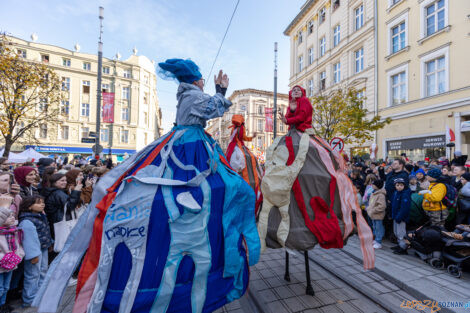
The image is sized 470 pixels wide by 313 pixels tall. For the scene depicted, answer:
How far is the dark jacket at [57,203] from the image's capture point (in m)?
3.69

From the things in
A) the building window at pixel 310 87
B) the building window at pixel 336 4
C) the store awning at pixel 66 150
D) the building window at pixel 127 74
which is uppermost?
the building window at pixel 336 4

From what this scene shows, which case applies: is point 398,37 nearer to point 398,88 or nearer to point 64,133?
point 398,88

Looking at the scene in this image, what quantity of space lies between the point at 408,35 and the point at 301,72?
40.0 feet

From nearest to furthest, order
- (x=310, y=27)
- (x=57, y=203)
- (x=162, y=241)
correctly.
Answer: (x=162, y=241)
(x=57, y=203)
(x=310, y=27)

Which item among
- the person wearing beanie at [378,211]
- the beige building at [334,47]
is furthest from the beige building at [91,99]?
the person wearing beanie at [378,211]

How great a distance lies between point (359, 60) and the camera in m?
18.7

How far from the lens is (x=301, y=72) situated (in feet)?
86.1

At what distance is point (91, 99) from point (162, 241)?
3769 cm

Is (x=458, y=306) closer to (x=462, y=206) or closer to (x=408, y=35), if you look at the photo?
(x=462, y=206)

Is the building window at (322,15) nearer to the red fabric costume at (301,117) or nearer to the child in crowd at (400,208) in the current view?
the child in crowd at (400,208)

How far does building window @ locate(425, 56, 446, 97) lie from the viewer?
12922mm

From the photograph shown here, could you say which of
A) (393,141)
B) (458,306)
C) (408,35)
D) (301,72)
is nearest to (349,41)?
(408,35)

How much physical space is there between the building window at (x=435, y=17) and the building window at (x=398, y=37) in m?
1.49

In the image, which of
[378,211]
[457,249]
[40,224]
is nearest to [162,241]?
[40,224]
